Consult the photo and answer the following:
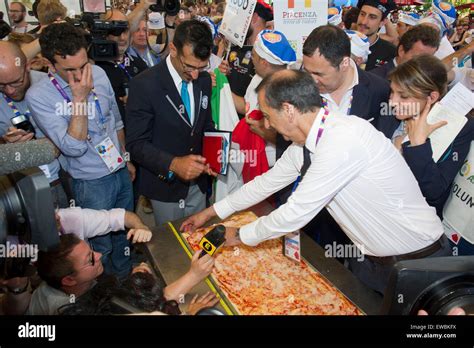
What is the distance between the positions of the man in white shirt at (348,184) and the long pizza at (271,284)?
20 cm

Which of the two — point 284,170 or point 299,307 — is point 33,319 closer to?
point 299,307

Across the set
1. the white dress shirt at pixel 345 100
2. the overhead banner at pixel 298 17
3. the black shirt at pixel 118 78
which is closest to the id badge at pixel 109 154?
the black shirt at pixel 118 78

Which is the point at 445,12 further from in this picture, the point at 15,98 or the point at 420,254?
the point at 15,98

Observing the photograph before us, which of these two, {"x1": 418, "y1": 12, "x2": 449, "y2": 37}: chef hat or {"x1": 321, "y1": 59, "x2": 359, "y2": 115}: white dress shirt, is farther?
{"x1": 418, "y1": 12, "x2": 449, "y2": 37}: chef hat

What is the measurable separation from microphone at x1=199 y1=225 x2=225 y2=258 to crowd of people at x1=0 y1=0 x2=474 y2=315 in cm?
8

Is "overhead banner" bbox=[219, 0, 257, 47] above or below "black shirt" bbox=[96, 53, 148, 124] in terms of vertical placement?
above

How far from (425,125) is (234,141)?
52.6 inches

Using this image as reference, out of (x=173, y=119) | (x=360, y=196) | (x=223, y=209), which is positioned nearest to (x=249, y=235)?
(x=223, y=209)

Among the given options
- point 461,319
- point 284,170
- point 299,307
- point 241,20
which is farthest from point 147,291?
point 241,20

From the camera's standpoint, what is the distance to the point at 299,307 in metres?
1.80

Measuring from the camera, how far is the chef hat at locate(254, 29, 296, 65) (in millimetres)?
2875

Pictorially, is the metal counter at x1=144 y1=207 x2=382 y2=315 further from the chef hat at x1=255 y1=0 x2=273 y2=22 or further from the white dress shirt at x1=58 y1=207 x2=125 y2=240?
the chef hat at x1=255 y1=0 x2=273 y2=22

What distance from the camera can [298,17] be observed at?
130 inches

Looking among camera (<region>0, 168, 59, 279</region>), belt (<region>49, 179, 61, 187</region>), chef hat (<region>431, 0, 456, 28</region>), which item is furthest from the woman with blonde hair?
chef hat (<region>431, 0, 456, 28</region>)
